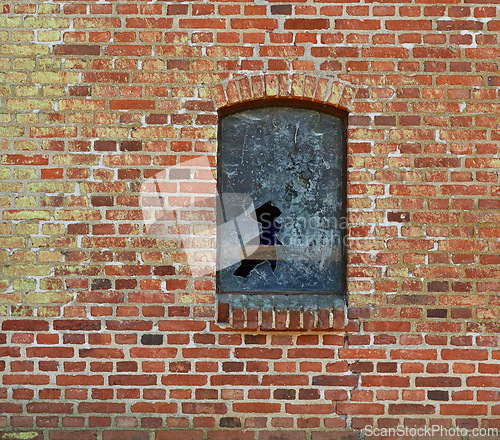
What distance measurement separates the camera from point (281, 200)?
3.06m

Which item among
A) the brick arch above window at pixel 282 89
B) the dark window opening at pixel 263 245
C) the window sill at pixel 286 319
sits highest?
the brick arch above window at pixel 282 89

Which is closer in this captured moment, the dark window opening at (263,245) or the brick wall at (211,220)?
the brick wall at (211,220)

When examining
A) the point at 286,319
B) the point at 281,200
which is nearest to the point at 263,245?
the point at 281,200

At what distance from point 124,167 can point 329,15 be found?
5.28 ft

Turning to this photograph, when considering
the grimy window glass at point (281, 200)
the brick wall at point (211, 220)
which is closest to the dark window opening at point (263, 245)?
the grimy window glass at point (281, 200)

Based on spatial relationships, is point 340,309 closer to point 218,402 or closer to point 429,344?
point 429,344

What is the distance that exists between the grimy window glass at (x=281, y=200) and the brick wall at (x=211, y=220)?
164mm

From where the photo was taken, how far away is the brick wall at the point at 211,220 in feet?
9.50

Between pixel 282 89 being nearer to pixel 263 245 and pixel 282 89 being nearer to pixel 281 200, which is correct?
pixel 281 200

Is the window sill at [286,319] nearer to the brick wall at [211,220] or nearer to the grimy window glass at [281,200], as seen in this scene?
the brick wall at [211,220]

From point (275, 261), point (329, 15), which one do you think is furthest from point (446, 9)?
point (275, 261)

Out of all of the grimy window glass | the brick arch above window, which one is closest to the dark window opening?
the grimy window glass

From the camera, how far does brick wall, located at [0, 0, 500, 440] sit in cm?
289

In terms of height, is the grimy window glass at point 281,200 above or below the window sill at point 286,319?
above
